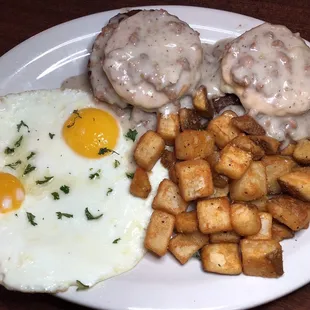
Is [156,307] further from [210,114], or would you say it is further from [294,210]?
[210,114]

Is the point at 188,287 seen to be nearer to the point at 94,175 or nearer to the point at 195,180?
the point at 195,180

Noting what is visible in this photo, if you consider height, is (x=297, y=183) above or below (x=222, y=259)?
above

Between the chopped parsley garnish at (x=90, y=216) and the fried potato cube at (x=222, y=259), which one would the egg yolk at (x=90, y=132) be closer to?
the chopped parsley garnish at (x=90, y=216)

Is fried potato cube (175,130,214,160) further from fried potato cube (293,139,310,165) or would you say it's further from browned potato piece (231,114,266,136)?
fried potato cube (293,139,310,165)

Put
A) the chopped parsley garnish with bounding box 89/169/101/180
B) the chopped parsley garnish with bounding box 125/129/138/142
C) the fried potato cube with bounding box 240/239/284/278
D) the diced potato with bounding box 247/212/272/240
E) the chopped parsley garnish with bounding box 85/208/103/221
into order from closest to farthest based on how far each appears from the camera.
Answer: the fried potato cube with bounding box 240/239/284/278 → the diced potato with bounding box 247/212/272/240 → the chopped parsley garnish with bounding box 85/208/103/221 → the chopped parsley garnish with bounding box 89/169/101/180 → the chopped parsley garnish with bounding box 125/129/138/142

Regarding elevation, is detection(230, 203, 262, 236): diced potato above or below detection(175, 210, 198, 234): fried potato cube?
above

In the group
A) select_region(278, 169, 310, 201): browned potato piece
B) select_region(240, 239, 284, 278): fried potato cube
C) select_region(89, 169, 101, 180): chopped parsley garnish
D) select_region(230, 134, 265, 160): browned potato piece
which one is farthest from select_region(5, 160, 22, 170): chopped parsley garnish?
select_region(278, 169, 310, 201): browned potato piece

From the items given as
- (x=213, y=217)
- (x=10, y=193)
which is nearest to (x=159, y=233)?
(x=213, y=217)
